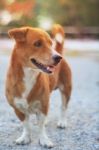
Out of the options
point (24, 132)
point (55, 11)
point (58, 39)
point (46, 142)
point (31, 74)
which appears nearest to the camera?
point (31, 74)

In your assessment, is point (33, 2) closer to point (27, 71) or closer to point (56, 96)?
point (56, 96)

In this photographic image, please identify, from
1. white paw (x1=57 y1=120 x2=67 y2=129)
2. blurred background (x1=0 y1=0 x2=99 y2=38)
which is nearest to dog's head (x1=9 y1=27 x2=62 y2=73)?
white paw (x1=57 y1=120 x2=67 y2=129)

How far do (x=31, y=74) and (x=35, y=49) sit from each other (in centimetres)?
32

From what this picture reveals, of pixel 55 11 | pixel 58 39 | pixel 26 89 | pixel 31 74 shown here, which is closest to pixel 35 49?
pixel 31 74

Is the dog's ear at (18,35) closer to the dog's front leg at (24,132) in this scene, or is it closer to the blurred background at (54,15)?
the dog's front leg at (24,132)

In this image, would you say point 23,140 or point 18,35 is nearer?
point 18,35

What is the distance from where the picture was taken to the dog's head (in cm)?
522

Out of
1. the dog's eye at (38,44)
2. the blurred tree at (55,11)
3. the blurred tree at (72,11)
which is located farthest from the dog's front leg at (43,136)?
the blurred tree at (72,11)

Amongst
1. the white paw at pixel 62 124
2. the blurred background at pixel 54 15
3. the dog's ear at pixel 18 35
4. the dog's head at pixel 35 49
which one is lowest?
the white paw at pixel 62 124

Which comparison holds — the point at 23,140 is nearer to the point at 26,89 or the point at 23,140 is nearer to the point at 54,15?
the point at 26,89

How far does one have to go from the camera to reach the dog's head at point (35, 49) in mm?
5223

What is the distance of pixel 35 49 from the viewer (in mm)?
5281

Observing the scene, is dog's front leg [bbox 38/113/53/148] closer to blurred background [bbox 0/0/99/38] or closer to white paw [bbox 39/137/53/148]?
white paw [bbox 39/137/53/148]

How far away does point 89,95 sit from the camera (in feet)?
30.8
